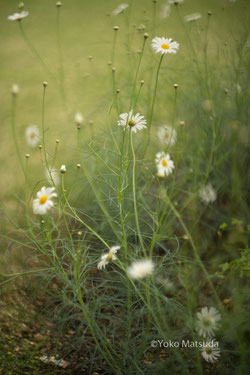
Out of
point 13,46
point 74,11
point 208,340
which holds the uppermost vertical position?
point 74,11

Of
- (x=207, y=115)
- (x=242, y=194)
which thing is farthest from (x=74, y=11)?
(x=242, y=194)

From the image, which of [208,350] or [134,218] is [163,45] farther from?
[208,350]

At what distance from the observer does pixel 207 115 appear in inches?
49.6

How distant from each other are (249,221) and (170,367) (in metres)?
0.62

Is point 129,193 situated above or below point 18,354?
above

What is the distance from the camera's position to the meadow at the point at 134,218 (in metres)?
0.74

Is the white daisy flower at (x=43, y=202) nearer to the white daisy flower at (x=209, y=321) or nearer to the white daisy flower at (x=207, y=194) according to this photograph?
the white daisy flower at (x=209, y=321)

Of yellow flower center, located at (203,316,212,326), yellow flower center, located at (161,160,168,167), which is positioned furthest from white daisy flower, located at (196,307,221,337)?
yellow flower center, located at (161,160,168,167)

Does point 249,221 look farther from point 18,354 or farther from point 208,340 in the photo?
point 18,354

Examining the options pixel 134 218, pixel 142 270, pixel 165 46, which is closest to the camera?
pixel 142 270

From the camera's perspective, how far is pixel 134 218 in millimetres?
1089

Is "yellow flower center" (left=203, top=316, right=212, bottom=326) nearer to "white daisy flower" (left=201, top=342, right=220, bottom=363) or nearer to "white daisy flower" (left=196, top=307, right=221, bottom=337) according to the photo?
"white daisy flower" (left=196, top=307, right=221, bottom=337)

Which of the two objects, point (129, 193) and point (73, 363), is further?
point (129, 193)

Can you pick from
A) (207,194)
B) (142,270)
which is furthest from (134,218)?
(142,270)
